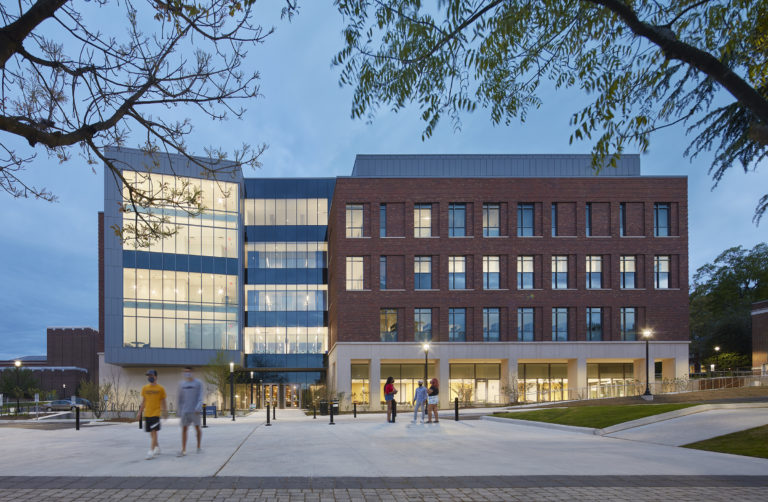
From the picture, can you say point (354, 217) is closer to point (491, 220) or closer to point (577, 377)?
point (491, 220)

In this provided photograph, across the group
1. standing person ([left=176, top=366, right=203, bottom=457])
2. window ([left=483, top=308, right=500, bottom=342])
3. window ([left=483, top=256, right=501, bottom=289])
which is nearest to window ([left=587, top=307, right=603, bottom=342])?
window ([left=483, top=308, right=500, bottom=342])

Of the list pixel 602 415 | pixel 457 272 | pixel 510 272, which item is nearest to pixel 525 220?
pixel 510 272

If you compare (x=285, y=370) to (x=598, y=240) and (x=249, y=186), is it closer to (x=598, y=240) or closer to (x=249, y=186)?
(x=249, y=186)

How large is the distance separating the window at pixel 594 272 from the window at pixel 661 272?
426 centimetres

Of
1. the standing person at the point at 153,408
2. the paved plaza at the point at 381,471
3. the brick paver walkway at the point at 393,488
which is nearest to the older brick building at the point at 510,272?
the paved plaza at the point at 381,471

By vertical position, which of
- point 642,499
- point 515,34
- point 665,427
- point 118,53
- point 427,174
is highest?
point 427,174

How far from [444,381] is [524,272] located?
10561 mm

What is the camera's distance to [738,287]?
3110 inches

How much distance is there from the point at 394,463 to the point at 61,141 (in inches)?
289

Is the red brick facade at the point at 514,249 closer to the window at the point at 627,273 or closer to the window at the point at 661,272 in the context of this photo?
the window at the point at 661,272

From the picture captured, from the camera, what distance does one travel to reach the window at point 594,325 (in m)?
46.7

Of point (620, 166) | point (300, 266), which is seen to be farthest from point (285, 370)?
point (620, 166)

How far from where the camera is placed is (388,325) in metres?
46.4

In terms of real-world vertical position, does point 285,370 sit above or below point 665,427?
below
